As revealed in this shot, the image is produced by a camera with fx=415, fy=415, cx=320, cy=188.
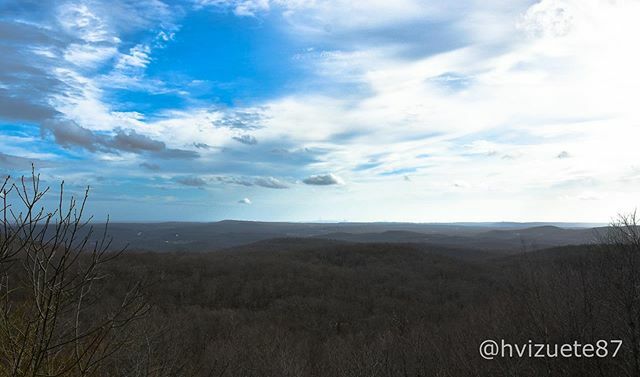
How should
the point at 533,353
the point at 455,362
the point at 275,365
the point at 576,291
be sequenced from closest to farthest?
the point at 533,353
the point at 576,291
the point at 455,362
the point at 275,365

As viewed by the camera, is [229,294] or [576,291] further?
[229,294]

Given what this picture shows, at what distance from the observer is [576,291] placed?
31875 mm

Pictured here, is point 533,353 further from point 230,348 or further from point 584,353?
point 230,348

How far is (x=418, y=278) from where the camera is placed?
100 meters

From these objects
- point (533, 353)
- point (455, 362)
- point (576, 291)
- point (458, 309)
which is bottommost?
point (458, 309)

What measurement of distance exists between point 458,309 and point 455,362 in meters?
44.8

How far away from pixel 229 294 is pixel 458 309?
45260 mm

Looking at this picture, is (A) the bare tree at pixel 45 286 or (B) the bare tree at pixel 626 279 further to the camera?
(B) the bare tree at pixel 626 279

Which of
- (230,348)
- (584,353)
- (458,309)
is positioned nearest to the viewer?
(584,353)

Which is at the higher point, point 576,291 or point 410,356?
point 576,291

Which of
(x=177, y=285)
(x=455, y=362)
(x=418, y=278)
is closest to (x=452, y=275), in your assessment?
(x=418, y=278)

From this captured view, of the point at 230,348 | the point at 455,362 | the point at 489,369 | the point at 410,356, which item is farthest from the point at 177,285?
the point at 489,369

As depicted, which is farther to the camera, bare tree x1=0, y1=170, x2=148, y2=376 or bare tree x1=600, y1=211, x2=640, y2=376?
bare tree x1=600, y1=211, x2=640, y2=376

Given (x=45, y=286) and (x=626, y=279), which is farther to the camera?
(x=626, y=279)
